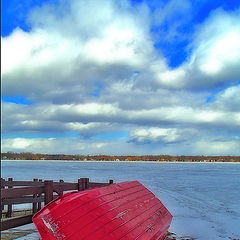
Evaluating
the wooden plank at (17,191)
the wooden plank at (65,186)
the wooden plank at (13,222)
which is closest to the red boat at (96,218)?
the wooden plank at (13,222)

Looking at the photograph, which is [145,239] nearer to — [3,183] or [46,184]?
[46,184]

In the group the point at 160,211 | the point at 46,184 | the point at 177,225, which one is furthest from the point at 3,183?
the point at 177,225

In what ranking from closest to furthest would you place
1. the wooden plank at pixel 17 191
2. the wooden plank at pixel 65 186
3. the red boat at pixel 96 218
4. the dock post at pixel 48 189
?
the wooden plank at pixel 17 191, the red boat at pixel 96 218, the dock post at pixel 48 189, the wooden plank at pixel 65 186

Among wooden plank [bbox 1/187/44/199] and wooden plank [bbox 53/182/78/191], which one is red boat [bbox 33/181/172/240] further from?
wooden plank [bbox 53/182/78/191]

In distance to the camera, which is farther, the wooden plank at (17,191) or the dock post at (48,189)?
the dock post at (48,189)

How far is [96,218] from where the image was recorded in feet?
25.0

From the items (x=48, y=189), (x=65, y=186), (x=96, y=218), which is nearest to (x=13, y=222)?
(x=48, y=189)

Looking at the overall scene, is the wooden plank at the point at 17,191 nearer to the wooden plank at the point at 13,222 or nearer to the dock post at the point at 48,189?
the dock post at the point at 48,189

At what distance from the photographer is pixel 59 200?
8.07 meters

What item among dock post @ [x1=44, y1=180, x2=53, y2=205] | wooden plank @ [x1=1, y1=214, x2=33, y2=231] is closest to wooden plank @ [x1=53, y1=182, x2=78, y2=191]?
dock post @ [x1=44, y1=180, x2=53, y2=205]

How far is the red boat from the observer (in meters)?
7.26

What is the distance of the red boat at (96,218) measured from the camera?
7.26 meters

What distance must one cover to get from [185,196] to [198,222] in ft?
28.3

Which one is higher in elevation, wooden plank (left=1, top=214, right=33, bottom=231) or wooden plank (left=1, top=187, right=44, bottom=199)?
wooden plank (left=1, top=187, right=44, bottom=199)
